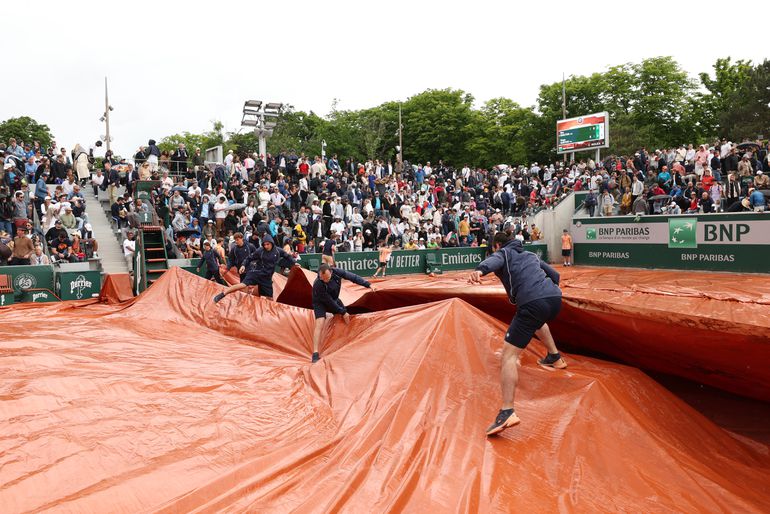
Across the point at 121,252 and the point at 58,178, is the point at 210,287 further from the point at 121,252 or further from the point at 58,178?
the point at 58,178

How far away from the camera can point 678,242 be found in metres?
16.1

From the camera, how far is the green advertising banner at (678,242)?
559 inches

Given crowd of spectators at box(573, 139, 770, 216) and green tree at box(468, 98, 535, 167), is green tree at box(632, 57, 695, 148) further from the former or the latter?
crowd of spectators at box(573, 139, 770, 216)

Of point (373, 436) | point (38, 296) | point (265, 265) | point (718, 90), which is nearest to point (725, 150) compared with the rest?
point (265, 265)

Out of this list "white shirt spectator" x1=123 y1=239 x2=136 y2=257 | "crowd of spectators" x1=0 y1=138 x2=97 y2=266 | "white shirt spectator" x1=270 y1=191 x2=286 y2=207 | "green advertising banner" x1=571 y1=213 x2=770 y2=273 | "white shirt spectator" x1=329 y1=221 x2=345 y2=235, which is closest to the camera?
"crowd of spectators" x1=0 y1=138 x2=97 y2=266

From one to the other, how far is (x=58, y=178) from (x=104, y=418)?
50.3 feet

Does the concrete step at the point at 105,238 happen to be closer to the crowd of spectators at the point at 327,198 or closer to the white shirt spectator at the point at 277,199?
the crowd of spectators at the point at 327,198

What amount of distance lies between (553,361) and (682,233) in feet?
44.3

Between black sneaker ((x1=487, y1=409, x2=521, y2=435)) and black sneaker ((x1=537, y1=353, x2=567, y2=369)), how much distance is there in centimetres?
94

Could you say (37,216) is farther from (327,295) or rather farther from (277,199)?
(327,295)

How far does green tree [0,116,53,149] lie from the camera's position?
5609 centimetres

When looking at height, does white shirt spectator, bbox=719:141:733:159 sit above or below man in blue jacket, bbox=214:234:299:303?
above

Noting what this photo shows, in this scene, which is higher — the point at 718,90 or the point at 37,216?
the point at 718,90

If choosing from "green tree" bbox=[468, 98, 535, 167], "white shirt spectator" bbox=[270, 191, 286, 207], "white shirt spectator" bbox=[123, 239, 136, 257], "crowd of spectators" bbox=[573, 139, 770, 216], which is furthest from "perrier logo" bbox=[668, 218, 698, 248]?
"green tree" bbox=[468, 98, 535, 167]
